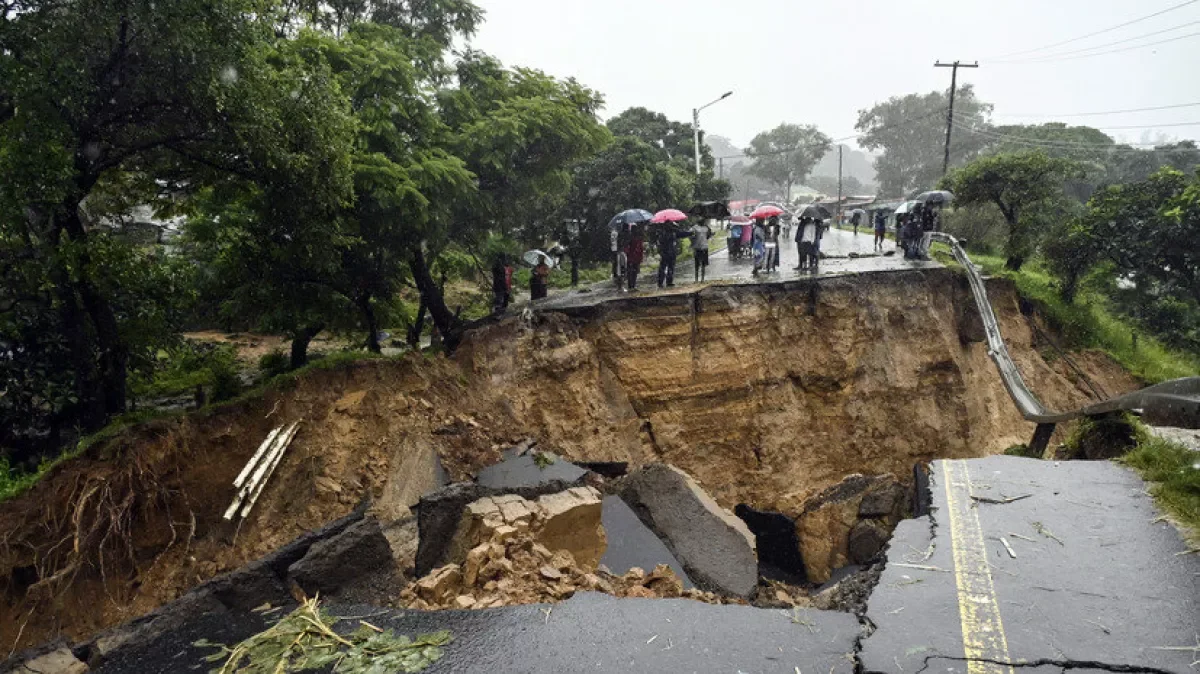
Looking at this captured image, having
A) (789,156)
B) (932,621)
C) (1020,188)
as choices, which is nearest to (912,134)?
(789,156)

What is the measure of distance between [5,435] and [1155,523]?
1335 centimetres

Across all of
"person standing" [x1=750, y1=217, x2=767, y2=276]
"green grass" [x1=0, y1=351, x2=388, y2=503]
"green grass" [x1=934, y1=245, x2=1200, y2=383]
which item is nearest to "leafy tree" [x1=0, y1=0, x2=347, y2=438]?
"green grass" [x1=0, y1=351, x2=388, y2=503]

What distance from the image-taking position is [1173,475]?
6.27 metres

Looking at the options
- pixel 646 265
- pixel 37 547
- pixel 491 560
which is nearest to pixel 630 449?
pixel 491 560

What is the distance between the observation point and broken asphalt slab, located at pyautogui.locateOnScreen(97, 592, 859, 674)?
174 inches

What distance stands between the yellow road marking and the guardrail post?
3912mm

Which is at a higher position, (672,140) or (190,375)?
(672,140)

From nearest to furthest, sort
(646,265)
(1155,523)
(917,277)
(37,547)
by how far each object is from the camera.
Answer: (1155,523) → (37,547) → (917,277) → (646,265)

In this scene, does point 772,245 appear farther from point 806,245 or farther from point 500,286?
point 500,286

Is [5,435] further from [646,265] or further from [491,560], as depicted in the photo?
[646,265]

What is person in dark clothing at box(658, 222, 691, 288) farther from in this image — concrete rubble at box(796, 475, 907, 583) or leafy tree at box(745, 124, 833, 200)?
leafy tree at box(745, 124, 833, 200)

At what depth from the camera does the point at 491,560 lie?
20.4ft

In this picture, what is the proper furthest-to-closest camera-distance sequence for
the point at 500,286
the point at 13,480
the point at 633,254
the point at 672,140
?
the point at 672,140 < the point at 633,254 < the point at 500,286 < the point at 13,480

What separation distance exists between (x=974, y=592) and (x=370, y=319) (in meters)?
10.3
